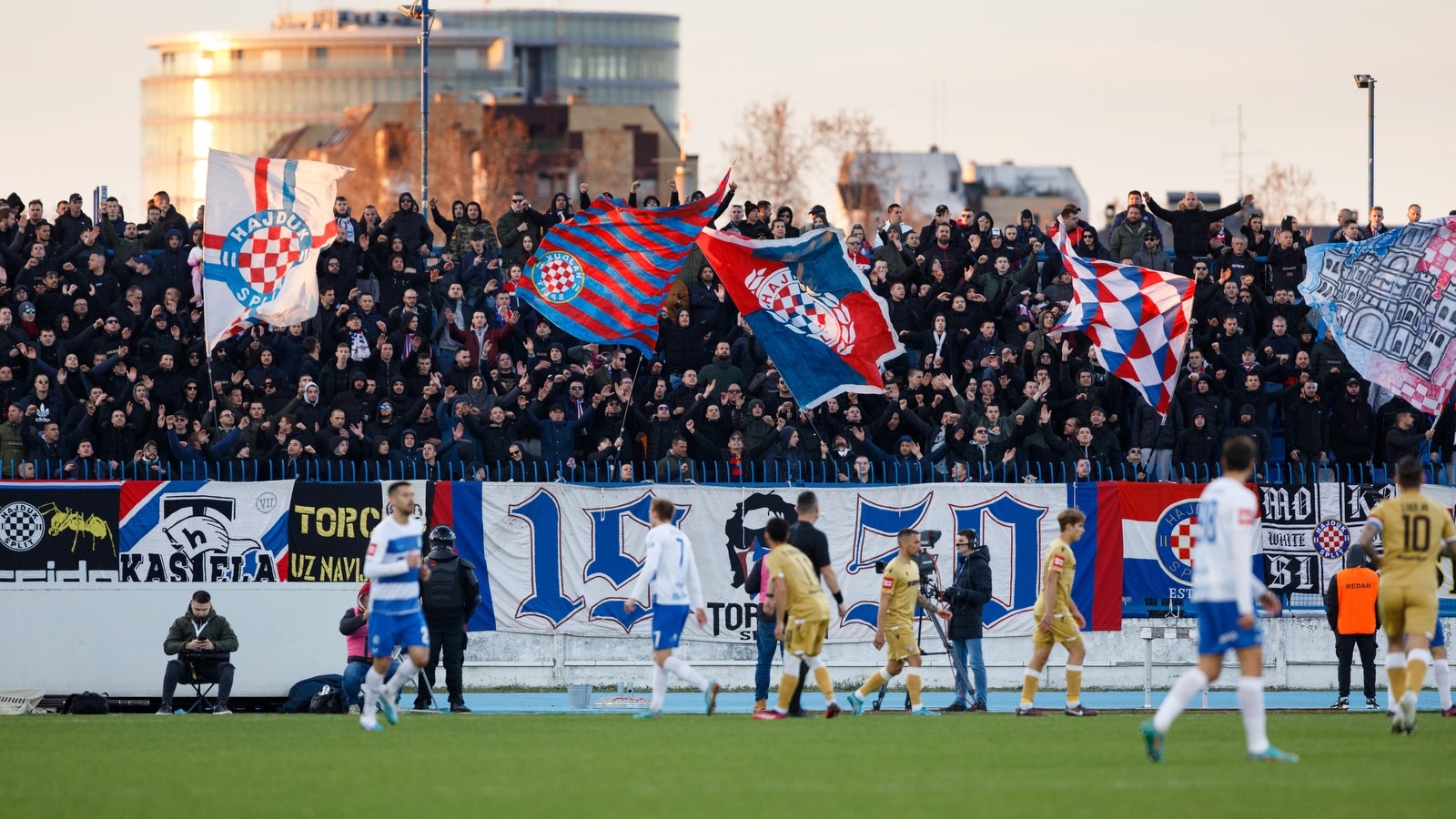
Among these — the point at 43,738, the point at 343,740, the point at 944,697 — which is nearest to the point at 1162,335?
the point at 944,697

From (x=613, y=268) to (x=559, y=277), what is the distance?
2.17ft

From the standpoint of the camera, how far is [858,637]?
2444 centimetres

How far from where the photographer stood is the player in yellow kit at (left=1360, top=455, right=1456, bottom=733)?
16156mm

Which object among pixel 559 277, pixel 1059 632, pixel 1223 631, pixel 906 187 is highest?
pixel 906 187

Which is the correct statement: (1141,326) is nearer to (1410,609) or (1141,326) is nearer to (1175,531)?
(1175,531)

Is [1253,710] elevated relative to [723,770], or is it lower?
elevated

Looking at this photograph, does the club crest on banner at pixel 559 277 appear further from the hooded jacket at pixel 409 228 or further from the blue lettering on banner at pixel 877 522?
the hooded jacket at pixel 409 228

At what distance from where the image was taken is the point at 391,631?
57.1ft

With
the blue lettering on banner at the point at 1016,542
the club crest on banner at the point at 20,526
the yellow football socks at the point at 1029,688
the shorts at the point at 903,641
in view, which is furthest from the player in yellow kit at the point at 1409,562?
the club crest on banner at the point at 20,526

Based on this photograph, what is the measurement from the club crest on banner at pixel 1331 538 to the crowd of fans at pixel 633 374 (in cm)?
73

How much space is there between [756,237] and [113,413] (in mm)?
9023

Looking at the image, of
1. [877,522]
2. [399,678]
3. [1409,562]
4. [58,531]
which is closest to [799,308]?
[877,522]

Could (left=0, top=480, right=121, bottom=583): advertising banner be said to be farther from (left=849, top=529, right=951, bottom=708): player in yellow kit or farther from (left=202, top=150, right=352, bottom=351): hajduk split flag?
(left=849, top=529, right=951, bottom=708): player in yellow kit

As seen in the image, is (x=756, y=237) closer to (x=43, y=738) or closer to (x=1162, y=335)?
(x=1162, y=335)
